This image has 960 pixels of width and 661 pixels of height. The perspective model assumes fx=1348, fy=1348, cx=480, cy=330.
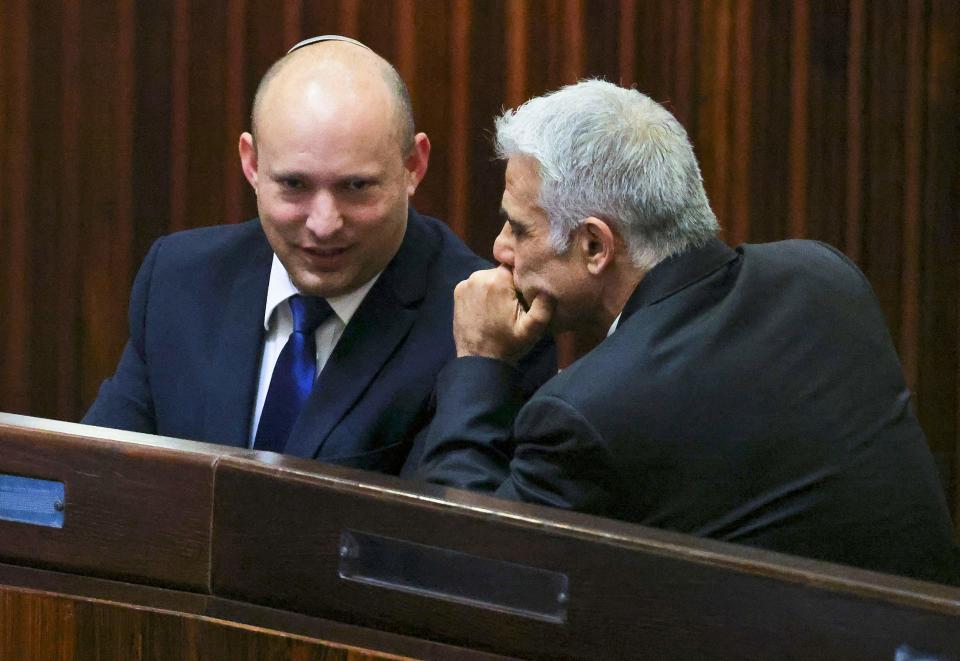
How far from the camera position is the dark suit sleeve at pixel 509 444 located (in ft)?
4.83

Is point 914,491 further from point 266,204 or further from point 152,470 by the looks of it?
point 266,204

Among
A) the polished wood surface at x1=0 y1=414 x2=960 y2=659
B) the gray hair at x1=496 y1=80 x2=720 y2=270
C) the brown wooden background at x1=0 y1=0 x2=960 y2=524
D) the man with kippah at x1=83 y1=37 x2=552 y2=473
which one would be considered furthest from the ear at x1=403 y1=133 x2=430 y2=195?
the polished wood surface at x1=0 y1=414 x2=960 y2=659

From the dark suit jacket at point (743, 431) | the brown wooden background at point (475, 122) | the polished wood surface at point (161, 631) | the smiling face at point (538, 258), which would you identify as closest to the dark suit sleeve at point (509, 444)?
the dark suit jacket at point (743, 431)

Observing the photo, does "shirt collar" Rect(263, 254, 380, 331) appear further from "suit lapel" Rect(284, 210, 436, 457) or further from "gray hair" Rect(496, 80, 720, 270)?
"gray hair" Rect(496, 80, 720, 270)

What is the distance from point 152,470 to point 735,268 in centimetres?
84

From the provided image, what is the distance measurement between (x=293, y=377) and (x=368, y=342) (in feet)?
0.41

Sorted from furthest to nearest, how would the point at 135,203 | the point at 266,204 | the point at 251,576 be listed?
the point at 135,203 < the point at 266,204 < the point at 251,576

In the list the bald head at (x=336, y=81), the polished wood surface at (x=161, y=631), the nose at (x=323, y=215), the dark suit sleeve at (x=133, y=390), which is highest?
the bald head at (x=336, y=81)

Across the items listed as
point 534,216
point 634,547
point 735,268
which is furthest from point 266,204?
point 634,547

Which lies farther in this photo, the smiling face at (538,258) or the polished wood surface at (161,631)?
the smiling face at (538,258)

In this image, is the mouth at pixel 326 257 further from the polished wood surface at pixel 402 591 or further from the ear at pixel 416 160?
the polished wood surface at pixel 402 591

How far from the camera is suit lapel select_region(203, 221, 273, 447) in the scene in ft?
6.68

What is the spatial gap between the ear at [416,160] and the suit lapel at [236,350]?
0.26m

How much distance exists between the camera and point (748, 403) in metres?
1.51
